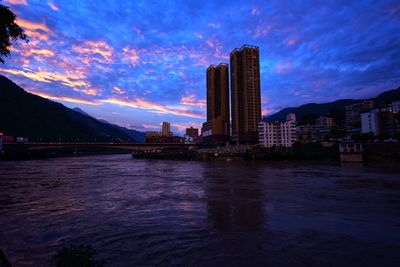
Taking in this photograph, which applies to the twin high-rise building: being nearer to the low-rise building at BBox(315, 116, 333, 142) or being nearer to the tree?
the low-rise building at BBox(315, 116, 333, 142)

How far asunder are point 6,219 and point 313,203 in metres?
18.8

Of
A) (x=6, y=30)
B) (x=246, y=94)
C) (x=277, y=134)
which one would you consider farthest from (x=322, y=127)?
(x=6, y=30)

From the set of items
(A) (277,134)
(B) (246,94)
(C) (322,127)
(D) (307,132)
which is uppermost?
(B) (246,94)

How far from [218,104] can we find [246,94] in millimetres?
36193

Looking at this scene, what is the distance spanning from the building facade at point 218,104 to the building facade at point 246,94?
17.0 meters

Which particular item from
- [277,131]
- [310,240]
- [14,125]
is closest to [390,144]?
[277,131]

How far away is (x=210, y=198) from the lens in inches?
807

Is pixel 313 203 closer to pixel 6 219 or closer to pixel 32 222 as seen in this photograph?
pixel 32 222

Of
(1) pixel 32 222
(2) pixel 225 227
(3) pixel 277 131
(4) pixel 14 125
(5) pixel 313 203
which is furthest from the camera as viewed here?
(4) pixel 14 125

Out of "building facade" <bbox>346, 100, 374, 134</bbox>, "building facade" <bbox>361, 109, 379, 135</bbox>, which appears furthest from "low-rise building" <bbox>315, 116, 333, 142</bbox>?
"building facade" <bbox>361, 109, 379, 135</bbox>

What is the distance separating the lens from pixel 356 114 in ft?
525

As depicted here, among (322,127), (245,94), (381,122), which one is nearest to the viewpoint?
(381,122)

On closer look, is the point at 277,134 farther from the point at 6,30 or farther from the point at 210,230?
the point at 6,30

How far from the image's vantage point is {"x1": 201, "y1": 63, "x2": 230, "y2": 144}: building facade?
158250mm
